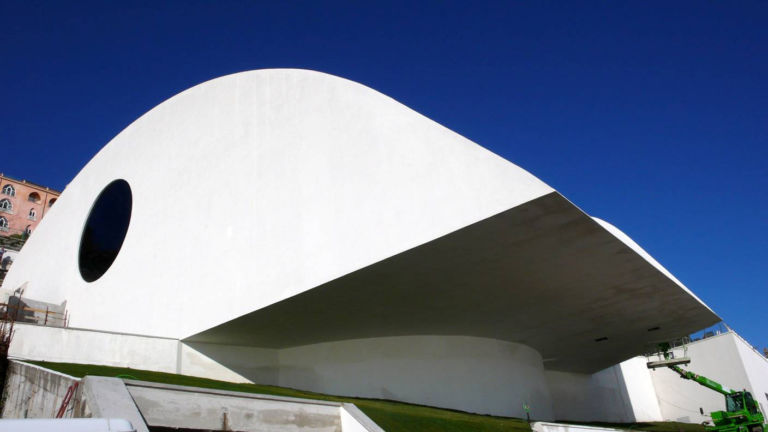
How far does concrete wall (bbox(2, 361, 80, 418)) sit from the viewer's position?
7.23 meters

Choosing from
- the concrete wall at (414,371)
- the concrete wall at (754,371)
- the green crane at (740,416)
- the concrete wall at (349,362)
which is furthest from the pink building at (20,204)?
the concrete wall at (754,371)

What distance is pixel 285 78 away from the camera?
47.6 ft

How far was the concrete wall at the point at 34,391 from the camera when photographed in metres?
7.23

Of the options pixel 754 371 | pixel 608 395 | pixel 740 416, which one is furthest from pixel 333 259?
pixel 754 371

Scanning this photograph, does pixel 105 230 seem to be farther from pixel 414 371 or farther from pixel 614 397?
pixel 614 397

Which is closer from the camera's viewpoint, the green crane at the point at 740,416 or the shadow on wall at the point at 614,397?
the green crane at the point at 740,416

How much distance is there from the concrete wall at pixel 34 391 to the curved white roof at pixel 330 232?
4.46 meters

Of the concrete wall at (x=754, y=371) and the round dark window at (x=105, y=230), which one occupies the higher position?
the round dark window at (x=105, y=230)

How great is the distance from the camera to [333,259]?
1148 cm

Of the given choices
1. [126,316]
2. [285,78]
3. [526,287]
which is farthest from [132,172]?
[526,287]

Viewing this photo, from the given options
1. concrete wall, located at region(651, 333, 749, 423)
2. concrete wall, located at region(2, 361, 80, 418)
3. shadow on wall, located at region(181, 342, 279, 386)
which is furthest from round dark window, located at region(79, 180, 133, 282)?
concrete wall, located at region(651, 333, 749, 423)

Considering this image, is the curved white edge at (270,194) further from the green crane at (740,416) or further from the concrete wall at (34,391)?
the green crane at (740,416)

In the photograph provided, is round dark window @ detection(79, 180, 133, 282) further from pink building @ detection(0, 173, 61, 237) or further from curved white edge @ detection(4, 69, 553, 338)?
pink building @ detection(0, 173, 61, 237)

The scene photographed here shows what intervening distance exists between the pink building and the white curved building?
128 ft
